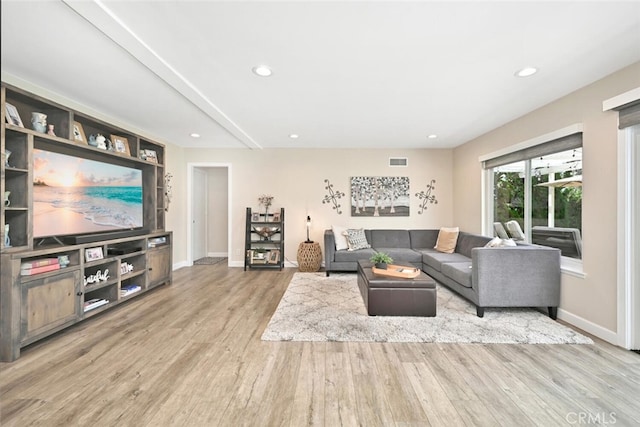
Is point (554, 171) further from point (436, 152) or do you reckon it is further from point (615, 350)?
point (436, 152)

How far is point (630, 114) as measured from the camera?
2.59 m

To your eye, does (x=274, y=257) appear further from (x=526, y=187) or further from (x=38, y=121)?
(x=526, y=187)

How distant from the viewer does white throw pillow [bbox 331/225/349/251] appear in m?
5.27

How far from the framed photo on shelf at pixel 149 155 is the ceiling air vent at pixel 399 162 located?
3.99 metres

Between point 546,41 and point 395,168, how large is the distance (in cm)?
362

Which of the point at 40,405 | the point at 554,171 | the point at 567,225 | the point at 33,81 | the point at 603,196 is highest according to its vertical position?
the point at 33,81

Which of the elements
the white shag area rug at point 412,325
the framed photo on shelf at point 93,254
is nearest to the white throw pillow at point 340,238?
the white shag area rug at point 412,325

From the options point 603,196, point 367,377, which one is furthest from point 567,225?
point 367,377

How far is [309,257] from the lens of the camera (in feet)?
17.8

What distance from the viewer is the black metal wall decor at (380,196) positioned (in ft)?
19.2

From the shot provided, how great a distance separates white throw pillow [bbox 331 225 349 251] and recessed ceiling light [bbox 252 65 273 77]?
3.02m

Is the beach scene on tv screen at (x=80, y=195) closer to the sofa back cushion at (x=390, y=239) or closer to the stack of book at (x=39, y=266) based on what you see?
the stack of book at (x=39, y=266)

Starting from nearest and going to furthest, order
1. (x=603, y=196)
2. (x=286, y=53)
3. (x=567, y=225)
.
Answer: (x=286, y=53) < (x=603, y=196) < (x=567, y=225)

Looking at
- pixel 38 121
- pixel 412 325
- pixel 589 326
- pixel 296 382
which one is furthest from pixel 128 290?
pixel 589 326
